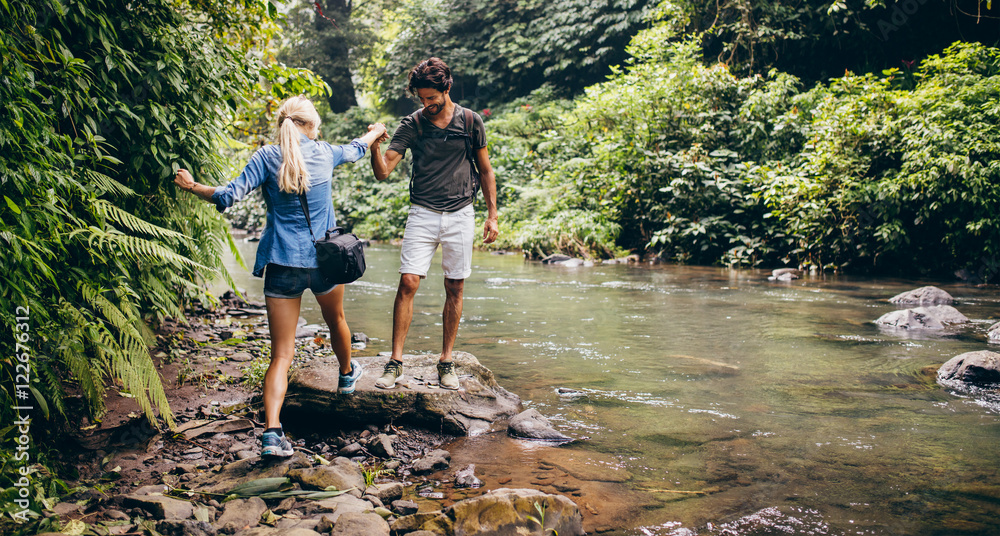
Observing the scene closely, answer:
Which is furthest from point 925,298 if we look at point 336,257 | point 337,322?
point 336,257

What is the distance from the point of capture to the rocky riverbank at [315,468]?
2570mm

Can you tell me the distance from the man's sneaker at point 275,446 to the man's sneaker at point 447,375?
1.12m

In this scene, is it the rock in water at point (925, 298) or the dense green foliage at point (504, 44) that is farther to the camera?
the dense green foliage at point (504, 44)

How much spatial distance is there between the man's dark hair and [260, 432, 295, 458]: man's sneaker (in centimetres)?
215

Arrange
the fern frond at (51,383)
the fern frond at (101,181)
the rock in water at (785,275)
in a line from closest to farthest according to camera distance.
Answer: the fern frond at (51,383) < the fern frond at (101,181) < the rock in water at (785,275)

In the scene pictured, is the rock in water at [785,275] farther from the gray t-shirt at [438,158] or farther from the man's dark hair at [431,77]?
the man's dark hair at [431,77]

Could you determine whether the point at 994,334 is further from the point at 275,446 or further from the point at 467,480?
the point at 275,446

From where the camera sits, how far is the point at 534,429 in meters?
3.73

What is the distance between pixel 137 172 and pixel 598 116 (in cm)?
1447

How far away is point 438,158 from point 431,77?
50 cm

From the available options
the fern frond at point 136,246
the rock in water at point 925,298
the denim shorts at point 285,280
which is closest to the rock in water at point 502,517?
the denim shorts at point 285,280

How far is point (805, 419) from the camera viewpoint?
156 inches

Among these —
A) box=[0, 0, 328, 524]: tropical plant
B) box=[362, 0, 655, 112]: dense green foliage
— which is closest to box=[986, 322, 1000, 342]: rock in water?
box=[0, 0, 328, 524]: tropical plant

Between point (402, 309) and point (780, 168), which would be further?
point (780, 168)
